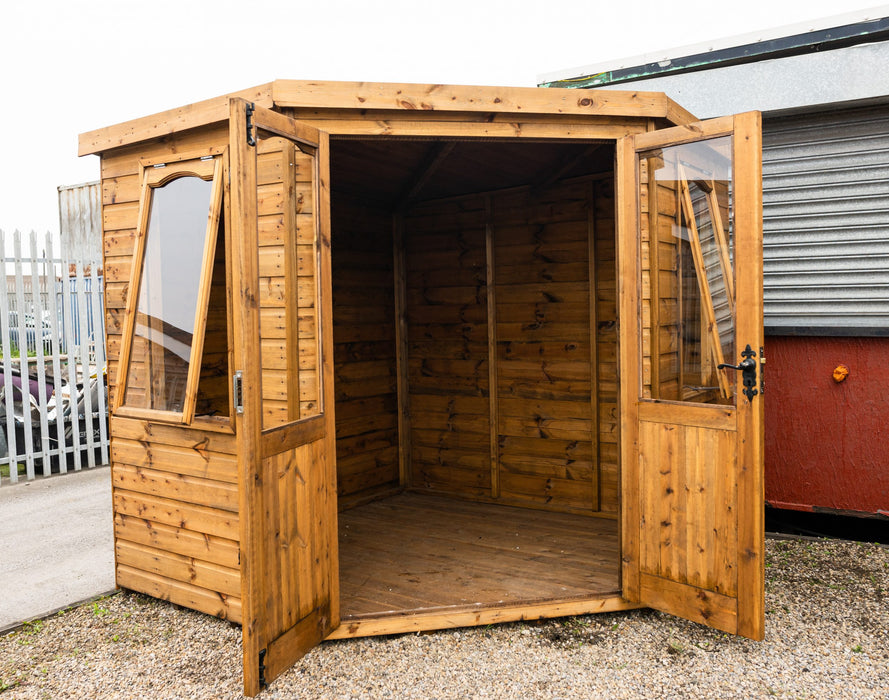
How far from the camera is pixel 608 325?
5133 millimetres

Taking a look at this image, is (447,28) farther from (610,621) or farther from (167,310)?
(610,621)

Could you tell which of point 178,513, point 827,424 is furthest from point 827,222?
point 178,513

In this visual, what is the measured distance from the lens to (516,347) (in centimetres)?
559

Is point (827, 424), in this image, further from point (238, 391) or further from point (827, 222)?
point (238, 391)

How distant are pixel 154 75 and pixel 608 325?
63.9 feet

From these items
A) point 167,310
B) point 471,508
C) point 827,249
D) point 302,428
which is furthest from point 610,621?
point 827,249

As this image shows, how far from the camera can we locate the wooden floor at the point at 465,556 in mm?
3613

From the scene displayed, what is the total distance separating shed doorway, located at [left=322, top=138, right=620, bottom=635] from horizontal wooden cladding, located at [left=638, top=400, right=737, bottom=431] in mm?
1236

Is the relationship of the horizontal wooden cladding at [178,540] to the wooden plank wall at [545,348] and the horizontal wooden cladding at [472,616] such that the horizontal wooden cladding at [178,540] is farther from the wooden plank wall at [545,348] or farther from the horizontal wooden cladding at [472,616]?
the wooden plank wall at [545,348]

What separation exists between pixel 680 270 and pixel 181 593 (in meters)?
3.07

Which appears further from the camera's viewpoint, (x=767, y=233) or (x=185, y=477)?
(x=767, y=233)

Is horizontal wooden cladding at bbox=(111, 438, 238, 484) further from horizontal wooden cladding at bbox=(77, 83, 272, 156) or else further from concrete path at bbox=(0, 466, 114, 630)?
horizontal wooden cladding at bbox=(77, 83, 272, 156)

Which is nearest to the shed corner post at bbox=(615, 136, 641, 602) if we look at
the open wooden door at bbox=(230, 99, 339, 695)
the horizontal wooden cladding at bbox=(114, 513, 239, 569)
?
the open wooden door at bbox=(230, 99, 339, 695)

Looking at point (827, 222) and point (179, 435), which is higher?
point (827, 222)
